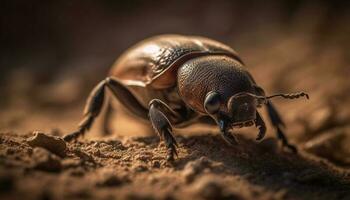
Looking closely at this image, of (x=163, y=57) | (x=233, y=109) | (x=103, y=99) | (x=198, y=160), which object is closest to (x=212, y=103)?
(x=233, y=109)

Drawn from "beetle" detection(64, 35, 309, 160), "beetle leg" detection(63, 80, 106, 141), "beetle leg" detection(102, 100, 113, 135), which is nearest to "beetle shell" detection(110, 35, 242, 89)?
"beetle" detection(64, 35, 309, 160)

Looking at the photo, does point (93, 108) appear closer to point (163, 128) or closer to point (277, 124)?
point (163, 128)

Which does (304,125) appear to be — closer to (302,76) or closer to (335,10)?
(302,76)

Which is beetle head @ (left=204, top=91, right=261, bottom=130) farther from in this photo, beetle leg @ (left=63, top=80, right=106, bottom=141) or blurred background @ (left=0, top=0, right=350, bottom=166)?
blurred background @ (left=0, top=0, right=350, bottom=166)

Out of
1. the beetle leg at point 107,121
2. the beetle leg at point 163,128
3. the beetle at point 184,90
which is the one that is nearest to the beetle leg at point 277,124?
the beetle at point 184,90

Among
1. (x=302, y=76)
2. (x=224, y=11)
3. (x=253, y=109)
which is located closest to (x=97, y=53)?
(x=224, y=11)
